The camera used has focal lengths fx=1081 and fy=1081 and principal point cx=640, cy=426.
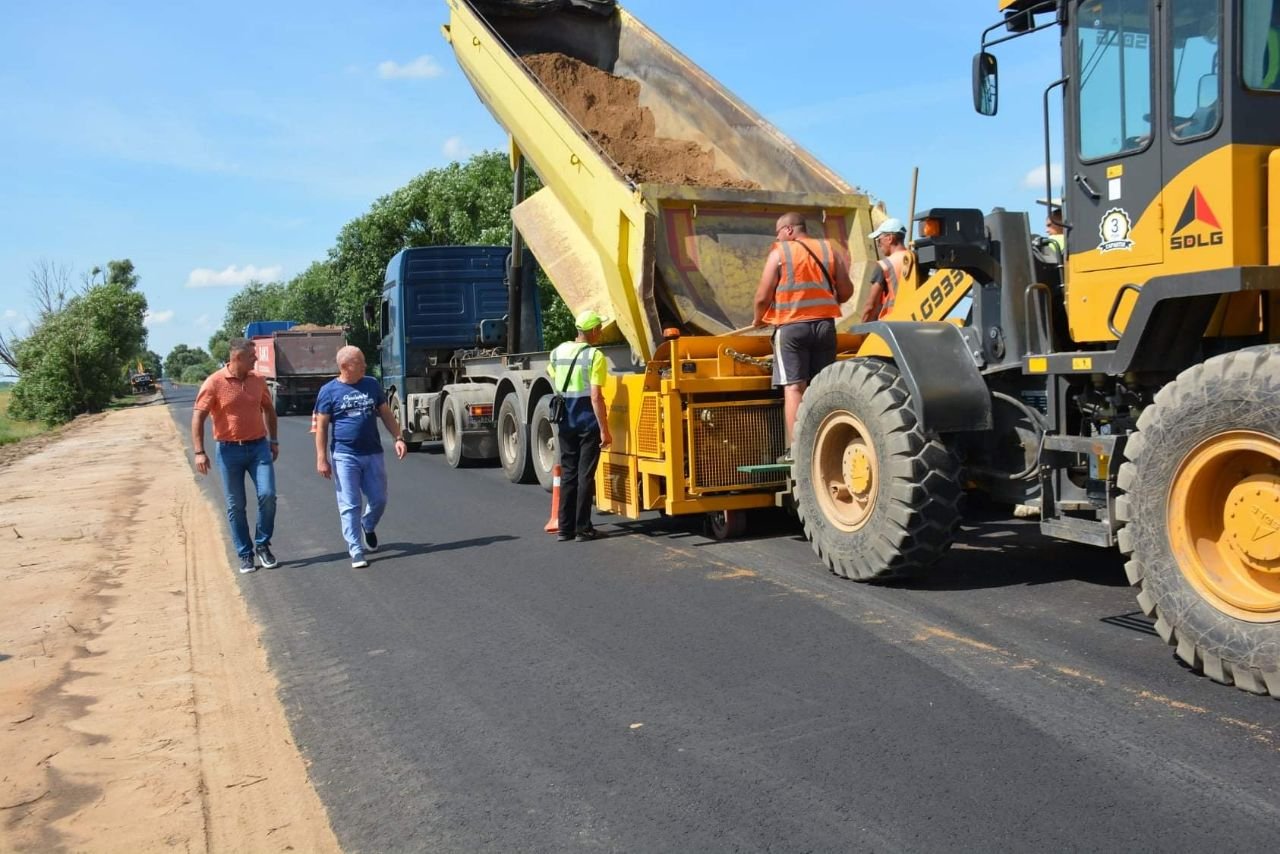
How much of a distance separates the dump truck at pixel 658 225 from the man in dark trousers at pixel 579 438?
0.69ft

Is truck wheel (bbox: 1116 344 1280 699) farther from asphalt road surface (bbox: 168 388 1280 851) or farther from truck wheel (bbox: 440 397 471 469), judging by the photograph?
truck wheel (bbox: 440 397 471 469)

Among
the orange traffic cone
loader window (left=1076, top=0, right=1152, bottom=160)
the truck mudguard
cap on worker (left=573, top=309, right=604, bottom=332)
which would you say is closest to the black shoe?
the orange traffic cone

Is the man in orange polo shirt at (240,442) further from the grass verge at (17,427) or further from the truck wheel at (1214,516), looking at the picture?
the grass verge at (17,427)

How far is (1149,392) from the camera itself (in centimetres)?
509

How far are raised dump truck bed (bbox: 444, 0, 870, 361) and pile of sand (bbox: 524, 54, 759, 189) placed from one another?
10 centimetres

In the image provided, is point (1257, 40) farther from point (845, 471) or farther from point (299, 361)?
point (299, 361)

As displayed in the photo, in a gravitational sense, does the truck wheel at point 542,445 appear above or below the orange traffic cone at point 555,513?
above

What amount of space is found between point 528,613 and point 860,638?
1866mm

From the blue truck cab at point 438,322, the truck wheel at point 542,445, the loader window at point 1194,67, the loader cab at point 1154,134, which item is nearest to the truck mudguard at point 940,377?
the loader cab at point 1154,134

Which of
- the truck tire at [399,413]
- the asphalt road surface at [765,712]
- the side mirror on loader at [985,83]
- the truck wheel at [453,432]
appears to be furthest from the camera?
the truck tire at [399,413]

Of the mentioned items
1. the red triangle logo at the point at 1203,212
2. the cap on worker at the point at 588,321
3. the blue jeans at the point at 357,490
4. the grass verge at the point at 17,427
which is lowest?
the grass verge at the point at 17,427

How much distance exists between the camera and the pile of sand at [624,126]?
9.14 metres

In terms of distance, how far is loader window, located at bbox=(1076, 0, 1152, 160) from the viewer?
4.85 m

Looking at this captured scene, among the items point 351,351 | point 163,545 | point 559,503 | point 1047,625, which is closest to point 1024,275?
point 1047,625
